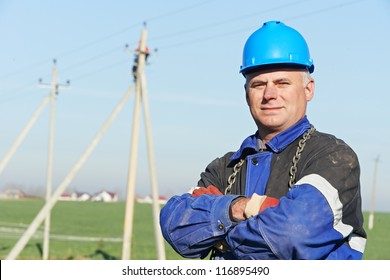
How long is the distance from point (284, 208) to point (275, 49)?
1.96ft

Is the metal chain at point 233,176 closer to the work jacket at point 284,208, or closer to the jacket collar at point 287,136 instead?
the work jacket at point 284,208

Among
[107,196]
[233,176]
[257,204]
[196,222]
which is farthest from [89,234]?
[107,196]

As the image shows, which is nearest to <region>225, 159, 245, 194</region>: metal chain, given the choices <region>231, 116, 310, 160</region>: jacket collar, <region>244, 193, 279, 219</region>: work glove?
<region>231, 116, 310, 160</region>: jacket collar

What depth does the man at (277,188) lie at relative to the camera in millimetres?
2475

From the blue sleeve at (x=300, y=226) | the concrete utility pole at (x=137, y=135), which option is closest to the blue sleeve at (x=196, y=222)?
the blue sleeve at (x=300, y=226)

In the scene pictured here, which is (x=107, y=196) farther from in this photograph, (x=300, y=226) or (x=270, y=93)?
(x=300, y=226)

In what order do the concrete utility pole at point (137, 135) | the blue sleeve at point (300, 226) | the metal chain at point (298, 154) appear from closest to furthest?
1. the blue sleeve at point (300, 226)
2. the metal chain at point (298, 154)
3. the concrete utility pole at point (137, 135)

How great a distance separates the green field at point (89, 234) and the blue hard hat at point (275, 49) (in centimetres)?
2361

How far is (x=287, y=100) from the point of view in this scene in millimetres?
2711

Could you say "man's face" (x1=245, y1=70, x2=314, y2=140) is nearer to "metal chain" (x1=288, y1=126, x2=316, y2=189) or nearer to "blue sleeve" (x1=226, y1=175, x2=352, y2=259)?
"metal chain" (x1=288, y1=126, x2=316, y2=189)

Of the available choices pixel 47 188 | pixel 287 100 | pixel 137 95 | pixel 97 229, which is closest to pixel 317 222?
pixel 287 100

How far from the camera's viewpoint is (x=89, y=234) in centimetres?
3978

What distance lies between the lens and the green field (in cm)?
3013
